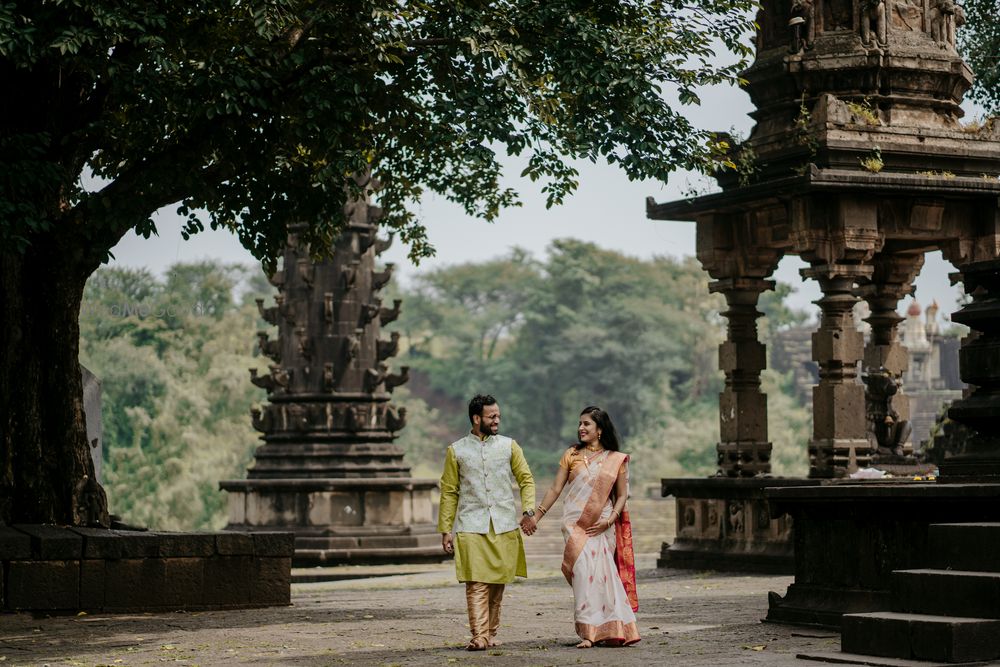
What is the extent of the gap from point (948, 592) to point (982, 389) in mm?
1910

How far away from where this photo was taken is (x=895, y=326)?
18.5 meters

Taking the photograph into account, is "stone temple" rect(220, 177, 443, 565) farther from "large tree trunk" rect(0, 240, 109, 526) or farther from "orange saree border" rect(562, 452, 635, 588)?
"orange saree border" rect(562, 452, 635, 588)

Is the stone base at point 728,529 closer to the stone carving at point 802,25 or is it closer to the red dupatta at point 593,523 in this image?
the stone carving at point 802,25

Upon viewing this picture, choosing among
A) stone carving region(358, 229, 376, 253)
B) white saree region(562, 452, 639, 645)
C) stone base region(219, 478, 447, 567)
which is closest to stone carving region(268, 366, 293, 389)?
stone base region(219, 478, 447, 567)

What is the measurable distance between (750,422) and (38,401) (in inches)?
277

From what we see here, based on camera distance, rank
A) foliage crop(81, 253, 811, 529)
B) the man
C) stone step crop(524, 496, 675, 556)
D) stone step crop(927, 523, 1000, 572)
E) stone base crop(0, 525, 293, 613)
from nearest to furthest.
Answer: stone step crop(927, 523, 1000, 572)
the man
stone base crop(0, 525, 293, 613)
stone step crop(524, 496, 675, 556)
foliage crop(81, 253, 811, 529)

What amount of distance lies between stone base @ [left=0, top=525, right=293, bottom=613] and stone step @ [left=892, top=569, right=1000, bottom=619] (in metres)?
5.79

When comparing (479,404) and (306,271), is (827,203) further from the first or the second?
(306,271)

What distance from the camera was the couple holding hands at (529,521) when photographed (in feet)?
32.2

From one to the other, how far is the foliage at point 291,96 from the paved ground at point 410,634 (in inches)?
107

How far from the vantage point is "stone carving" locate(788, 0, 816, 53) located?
1598 cm

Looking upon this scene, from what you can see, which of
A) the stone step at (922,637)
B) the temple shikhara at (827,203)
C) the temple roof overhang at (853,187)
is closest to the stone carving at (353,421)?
the temple shikhara at (827,203)

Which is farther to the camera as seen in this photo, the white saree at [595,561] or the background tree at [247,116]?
the background tree at [247,116]

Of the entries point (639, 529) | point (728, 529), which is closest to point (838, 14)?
point (728, 529)
